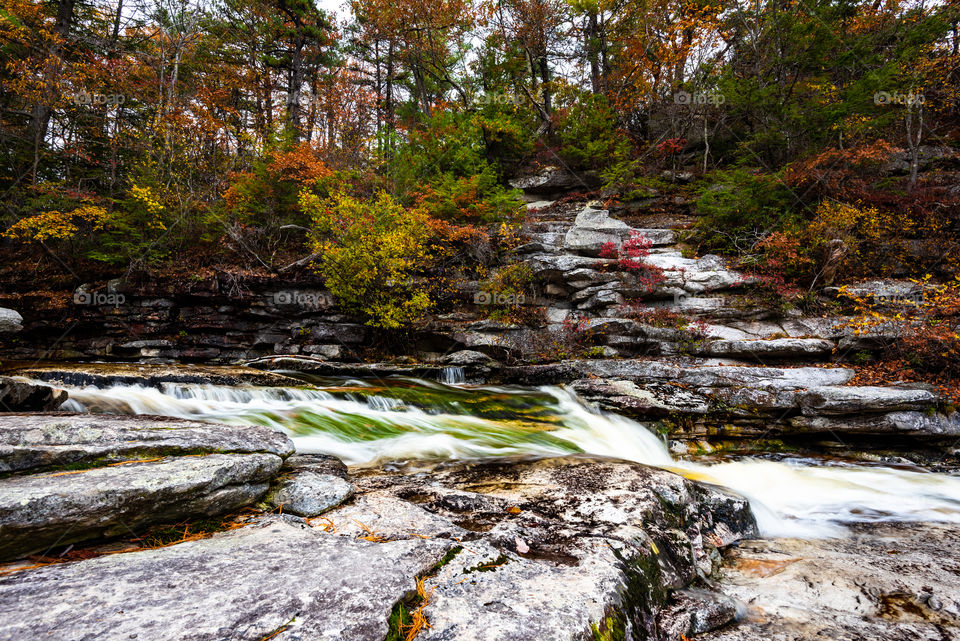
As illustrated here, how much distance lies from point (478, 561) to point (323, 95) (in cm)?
2213

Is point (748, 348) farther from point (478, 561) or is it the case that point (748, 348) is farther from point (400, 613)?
point (400, 613)

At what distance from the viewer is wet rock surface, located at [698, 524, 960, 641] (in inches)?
76.3

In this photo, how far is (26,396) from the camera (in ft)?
13.1

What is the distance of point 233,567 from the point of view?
160 centimetres

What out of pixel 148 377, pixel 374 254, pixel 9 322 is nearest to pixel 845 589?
pixel 148 377

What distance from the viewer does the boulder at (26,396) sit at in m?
3.77

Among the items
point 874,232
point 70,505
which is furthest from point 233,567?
point 874,232

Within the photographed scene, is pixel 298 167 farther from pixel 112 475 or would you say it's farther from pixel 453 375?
pixel 112 475

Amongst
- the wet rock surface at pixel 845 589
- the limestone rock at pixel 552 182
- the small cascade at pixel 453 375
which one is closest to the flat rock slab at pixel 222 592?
the wet rock surface at pixel 845 589

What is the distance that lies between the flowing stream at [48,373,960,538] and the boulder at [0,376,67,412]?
185mm

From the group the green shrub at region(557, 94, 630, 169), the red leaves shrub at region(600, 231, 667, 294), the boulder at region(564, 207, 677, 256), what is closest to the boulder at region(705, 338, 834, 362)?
the red leaves shrub at region(600, 231, 667, 294)

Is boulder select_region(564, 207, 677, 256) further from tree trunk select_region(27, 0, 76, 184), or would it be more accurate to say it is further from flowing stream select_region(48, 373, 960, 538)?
tree trunk select_region(27, 0, 76, 184)

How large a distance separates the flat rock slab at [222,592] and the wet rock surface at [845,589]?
1698mm

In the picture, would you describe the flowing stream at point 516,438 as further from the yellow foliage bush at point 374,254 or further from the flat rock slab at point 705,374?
the yellow foliage bush at point 374,254
